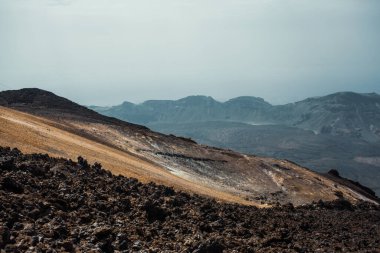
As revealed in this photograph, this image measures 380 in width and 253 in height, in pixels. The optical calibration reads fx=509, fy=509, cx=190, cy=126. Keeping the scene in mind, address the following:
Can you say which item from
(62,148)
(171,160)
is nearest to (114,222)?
(62,148)

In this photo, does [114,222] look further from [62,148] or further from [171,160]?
[171,160]

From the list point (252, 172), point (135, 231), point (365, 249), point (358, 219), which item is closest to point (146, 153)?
point (252, 172)

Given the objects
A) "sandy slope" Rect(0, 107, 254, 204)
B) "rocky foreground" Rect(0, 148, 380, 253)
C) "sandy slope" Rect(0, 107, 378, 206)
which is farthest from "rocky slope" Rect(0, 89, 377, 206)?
"rocky foreground" Rect(0, 148, 380, 253)

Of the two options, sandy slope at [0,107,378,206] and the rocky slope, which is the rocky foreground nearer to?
the rocky slope

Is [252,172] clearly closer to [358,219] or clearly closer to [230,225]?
[358,219]

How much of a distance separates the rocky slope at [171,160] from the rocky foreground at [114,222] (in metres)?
19.1

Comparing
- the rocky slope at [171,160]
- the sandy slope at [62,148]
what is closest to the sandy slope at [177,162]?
the rocky slope at [171,160]

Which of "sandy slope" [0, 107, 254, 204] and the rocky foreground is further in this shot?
"sandy slope" [0, 107, 254, 204]

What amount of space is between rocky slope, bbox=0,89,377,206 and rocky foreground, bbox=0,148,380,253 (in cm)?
1914

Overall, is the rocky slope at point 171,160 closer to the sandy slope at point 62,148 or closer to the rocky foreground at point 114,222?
the sandy slope at point 62,148

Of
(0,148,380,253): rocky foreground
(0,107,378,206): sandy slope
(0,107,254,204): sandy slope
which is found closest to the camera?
(0,148,380,253): rocky foreground

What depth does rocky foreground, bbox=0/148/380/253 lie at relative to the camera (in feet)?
58.1

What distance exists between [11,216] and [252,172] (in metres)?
66.7

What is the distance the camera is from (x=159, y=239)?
65.9 ft
